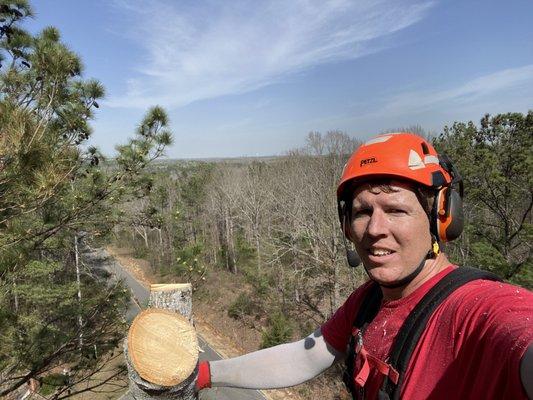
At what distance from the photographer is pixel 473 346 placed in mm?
1035

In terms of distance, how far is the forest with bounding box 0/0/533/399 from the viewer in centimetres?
371

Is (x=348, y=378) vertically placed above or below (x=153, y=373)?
below

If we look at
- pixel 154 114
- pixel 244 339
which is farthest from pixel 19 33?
pixel 244 339

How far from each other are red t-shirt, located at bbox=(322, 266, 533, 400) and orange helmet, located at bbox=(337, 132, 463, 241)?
0.80 ft

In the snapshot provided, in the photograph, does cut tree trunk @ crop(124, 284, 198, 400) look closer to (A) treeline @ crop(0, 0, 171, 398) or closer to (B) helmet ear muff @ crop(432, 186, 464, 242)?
(B) helmet ear muff @ crop(432, 186, 464, 242)

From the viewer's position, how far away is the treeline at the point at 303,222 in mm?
11094

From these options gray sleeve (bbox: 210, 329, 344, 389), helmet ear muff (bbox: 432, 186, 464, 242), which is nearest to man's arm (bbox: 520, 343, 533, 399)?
helmet ear muff (bbox: 432, 186, 464, 242)

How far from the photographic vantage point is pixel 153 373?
1591 mm

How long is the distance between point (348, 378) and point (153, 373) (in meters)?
0.91

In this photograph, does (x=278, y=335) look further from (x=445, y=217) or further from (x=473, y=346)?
(x=473, y=346)

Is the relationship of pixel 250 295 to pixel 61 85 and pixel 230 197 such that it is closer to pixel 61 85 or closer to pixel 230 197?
pixel 230 197

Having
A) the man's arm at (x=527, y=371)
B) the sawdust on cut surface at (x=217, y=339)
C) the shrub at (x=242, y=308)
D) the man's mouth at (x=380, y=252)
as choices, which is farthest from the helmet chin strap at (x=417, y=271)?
the shrub at (x=242, y=308)

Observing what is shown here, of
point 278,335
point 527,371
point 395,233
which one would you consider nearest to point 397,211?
point 395,233

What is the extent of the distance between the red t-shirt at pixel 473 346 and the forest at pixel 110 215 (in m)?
3.06
